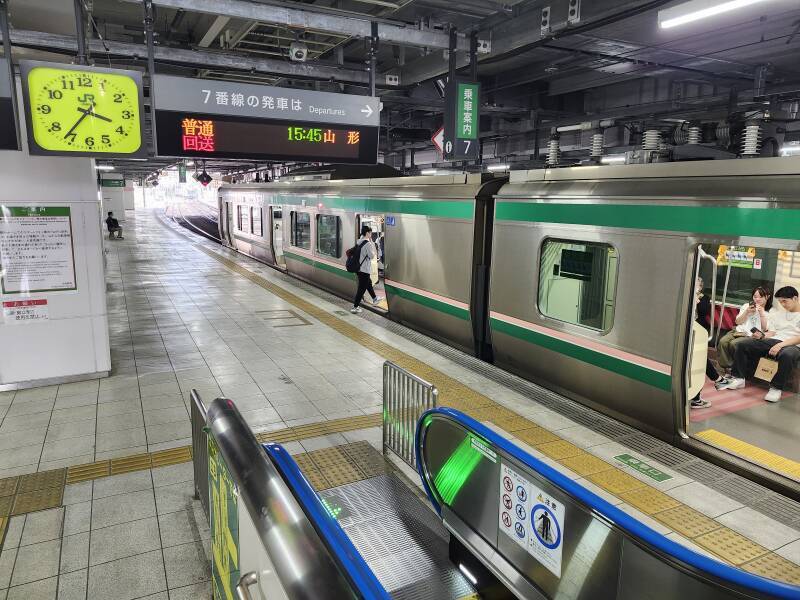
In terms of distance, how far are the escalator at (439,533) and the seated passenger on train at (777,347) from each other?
14.9 ft

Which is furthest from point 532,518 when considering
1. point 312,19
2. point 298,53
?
point 298,53

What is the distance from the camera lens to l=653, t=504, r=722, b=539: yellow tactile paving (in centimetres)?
366

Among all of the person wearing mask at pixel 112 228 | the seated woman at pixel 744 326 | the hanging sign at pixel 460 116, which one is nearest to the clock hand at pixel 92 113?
the hanging sign at pixel 460 116

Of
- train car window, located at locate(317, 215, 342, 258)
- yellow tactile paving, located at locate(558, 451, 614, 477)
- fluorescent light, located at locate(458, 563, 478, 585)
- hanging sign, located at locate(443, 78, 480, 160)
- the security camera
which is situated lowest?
fluorescent light, located at locate(458, 563, 478, 585)

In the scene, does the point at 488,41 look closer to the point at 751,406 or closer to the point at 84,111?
the point at 84,111

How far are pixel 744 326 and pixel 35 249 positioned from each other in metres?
8.22

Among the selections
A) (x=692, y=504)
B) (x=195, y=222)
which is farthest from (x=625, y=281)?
(x=195, y=222)

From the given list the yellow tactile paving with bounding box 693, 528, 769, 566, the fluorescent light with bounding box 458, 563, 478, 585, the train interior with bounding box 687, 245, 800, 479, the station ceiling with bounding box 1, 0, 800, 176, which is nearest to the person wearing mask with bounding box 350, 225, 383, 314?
the station ceiling with bounding box 1, 0, 800, 176

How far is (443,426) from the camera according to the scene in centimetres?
348

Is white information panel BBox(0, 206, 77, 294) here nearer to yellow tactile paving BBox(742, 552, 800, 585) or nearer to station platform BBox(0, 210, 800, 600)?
station platform BBox(0, 210, 800, 600)

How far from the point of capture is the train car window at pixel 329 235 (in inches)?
456

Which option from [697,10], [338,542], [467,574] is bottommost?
[467,574]

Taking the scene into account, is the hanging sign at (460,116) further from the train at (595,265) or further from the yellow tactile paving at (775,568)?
the yellow tactile paving at (775,568)

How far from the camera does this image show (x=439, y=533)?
370 centimetres
